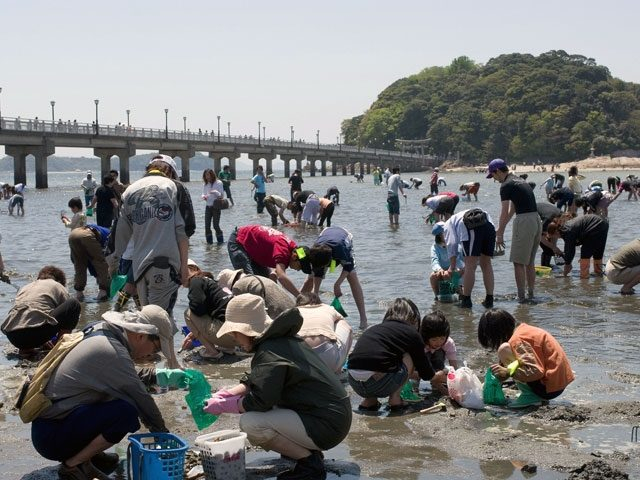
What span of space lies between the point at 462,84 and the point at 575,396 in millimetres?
176820

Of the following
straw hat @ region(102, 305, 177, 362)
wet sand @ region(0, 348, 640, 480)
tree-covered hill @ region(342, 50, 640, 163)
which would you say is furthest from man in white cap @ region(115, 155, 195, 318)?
tree-covered hill @ region(342, 50, 640, 163)

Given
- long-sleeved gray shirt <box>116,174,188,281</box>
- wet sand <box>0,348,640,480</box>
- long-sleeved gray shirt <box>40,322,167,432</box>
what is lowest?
wet sand <box>0,348,640,480</box>

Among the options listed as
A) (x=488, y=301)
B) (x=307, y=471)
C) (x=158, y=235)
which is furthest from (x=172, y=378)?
(x=488, y=301)

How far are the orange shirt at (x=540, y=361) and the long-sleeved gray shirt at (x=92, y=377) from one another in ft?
9.52

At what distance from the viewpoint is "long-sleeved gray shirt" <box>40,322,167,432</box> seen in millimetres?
5148

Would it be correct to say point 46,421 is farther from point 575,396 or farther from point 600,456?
point 575,396

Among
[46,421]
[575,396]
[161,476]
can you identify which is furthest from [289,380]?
[575,396]

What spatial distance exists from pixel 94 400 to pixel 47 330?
3.60 metres

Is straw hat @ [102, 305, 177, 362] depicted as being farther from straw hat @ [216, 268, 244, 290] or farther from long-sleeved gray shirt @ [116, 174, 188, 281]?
straw hat @ [216, 268, 244, 290]

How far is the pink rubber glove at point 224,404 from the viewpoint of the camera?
5.48 meters

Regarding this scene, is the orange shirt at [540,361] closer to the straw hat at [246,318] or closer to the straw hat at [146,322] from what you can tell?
the straw hat at [246,318]

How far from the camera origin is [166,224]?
7.82 metres

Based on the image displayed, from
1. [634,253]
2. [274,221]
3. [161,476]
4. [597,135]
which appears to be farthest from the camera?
[597,135]

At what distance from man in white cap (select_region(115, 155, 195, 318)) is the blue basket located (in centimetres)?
271
